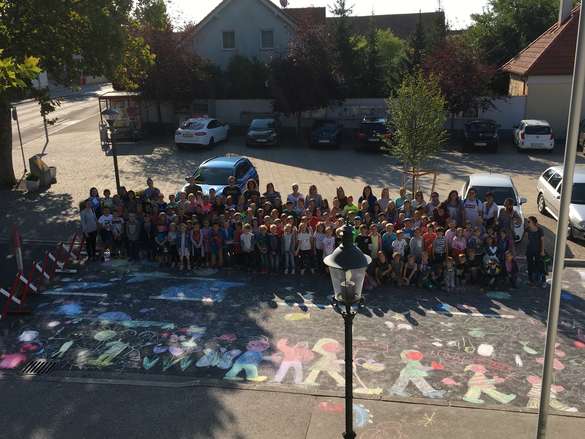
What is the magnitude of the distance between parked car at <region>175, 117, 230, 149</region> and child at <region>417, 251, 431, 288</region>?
59.4ft

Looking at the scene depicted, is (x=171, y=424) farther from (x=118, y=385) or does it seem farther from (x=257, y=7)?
(x=257, y=7)

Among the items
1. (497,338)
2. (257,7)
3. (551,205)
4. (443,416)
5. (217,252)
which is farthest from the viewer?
(257,7)

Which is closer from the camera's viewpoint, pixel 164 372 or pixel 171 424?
pixel 171 424

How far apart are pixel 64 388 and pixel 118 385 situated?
0.81 meters

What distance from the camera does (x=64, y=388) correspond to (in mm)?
8844

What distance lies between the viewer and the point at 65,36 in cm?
1892

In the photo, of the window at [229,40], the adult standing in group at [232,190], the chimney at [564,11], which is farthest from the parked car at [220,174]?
the chimney at [564,11]

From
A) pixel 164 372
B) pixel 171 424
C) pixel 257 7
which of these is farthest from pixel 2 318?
pixel 257 7

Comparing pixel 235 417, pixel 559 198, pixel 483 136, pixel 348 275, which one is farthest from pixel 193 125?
pixel 348 275

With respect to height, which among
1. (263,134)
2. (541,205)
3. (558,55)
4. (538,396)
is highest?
(558,55)

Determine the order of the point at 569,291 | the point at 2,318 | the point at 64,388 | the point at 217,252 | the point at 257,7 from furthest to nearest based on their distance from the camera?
the point at 257,7 → the point at 217,252 → the point at 569,291 → the point at 2,318 → the point at 64,388

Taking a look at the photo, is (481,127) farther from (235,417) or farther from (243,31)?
(235,417)

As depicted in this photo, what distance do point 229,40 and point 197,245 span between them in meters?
25.3

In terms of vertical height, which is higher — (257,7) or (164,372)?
(257,7)
